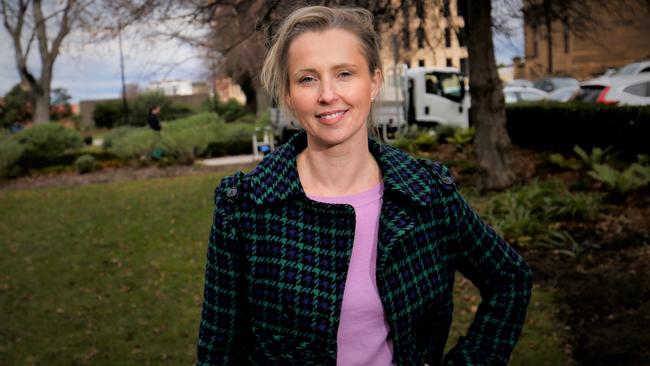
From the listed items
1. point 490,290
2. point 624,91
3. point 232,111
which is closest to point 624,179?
point 624,91

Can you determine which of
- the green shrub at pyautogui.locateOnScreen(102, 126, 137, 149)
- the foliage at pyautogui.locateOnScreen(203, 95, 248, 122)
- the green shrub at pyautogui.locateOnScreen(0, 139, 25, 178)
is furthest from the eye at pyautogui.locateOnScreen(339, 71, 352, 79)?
the foliage at pyautogui.locateOnScreen(203, 95, 248, 122)

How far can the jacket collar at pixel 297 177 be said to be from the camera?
1.81 meters

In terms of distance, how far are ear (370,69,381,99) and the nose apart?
0.21 metres

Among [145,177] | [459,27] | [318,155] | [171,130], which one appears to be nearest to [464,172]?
[459,27]

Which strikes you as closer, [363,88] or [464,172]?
[363,88]

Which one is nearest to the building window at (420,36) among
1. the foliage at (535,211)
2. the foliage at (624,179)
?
the foliage at (535,211)

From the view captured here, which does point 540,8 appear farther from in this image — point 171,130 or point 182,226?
point 171,130

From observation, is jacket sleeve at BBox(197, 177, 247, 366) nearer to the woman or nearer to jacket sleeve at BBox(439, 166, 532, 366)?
the woman

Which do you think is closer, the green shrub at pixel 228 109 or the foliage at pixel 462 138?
the foliage at pixel 462 138

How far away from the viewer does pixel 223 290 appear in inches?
72.1

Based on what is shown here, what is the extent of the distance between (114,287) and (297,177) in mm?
6930

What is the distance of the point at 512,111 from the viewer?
15.3 meters

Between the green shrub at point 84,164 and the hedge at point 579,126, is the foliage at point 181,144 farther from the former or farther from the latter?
the hedge at point 579,126

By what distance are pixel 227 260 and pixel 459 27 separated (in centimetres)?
1106
